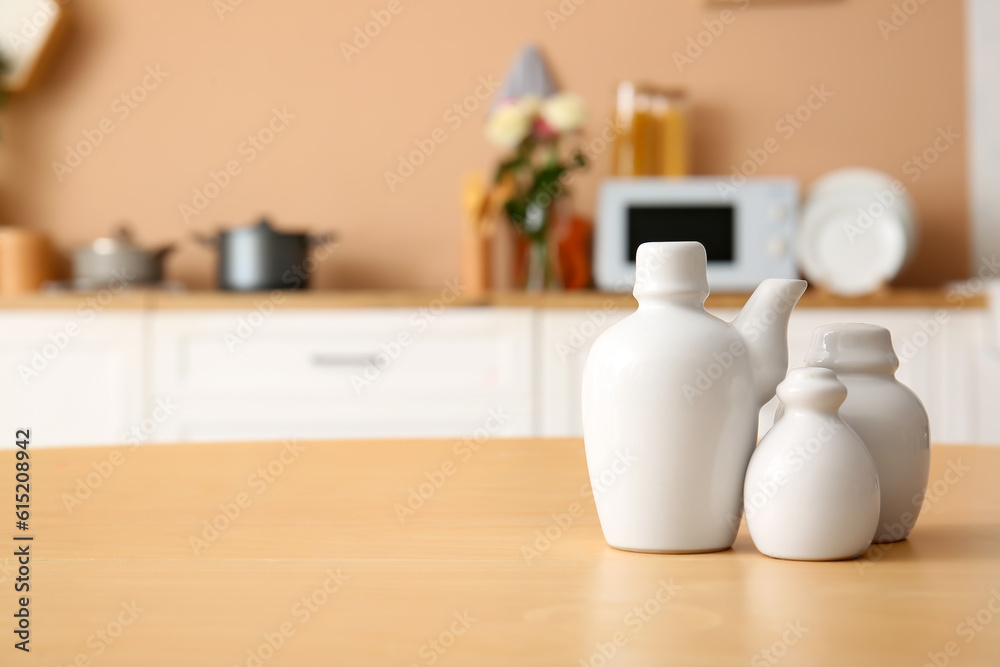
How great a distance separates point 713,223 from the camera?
8.46 feet

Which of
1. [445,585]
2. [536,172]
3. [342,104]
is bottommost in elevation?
[445,585]

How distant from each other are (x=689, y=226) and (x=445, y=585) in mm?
2191

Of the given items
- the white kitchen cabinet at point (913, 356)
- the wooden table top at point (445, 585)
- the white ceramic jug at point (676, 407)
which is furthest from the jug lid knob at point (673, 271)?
the white kitchen cabinet at point (913, 356)

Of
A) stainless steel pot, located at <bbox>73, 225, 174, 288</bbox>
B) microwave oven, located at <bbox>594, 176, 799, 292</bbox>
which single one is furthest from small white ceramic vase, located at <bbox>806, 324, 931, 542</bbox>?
stainless steel pot, located at <bbox>73, 225, 174, 288</bbox>

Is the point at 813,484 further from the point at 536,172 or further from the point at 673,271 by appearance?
the point at 536,172

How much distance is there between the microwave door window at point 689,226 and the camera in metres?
2.58

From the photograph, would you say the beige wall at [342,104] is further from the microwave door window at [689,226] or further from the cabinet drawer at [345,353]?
the cabinet drawer at [345,353]

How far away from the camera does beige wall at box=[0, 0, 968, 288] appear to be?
9.41ft

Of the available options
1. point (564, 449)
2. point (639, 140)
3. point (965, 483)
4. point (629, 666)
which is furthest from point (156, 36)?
point (629, 666)

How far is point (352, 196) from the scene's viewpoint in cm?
292

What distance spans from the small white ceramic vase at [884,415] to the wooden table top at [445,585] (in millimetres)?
26

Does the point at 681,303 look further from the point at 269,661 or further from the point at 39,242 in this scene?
the point at 39,242

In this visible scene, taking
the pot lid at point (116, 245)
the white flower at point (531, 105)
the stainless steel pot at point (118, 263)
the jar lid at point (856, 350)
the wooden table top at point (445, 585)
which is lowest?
the wooden table top at point (445, 585)

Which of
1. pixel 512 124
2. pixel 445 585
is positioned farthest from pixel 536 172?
pixel 445 585
